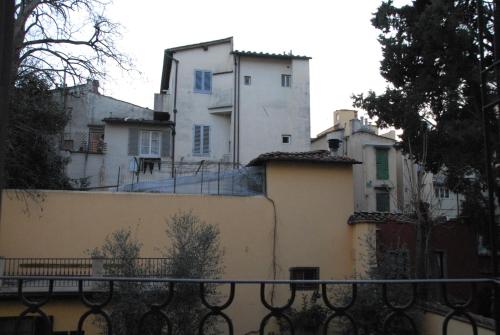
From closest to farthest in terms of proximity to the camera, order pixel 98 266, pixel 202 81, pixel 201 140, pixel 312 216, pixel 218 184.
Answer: pixel 98 266 → pixel 312 216 → pixel 218 184 → pixel 201 140 → pixel 202 81

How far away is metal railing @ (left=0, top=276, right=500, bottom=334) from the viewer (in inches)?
103

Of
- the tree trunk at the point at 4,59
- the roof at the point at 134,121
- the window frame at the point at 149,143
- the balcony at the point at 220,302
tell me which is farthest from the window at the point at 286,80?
the tree trunk at the point at 4,59

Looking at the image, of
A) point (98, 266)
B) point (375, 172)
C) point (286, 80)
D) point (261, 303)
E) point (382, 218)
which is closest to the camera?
point (261, 303)

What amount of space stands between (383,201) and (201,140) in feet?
35.6

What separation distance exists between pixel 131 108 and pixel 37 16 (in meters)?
12.9

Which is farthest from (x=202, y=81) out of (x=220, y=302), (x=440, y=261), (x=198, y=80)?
(x=220, y=302)

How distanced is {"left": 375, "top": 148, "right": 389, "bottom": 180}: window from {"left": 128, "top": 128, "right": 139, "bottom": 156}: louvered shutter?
13.3m

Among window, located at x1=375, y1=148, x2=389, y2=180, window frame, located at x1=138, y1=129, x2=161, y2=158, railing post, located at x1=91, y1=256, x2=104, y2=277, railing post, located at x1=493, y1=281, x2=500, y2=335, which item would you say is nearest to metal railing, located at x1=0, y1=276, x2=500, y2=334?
railing post, located at x1=493, y1=281, x2=500, y2=335

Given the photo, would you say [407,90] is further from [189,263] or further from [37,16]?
[37,16]

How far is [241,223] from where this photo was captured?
695 inches

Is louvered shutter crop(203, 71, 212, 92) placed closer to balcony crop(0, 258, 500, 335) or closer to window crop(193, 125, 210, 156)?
window crop(193, 125, 210, 156)

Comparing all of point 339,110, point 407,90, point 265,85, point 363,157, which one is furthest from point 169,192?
point 339,110

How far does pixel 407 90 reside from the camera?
16734mm

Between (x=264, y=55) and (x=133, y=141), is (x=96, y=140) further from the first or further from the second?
(x=264, y=55)
